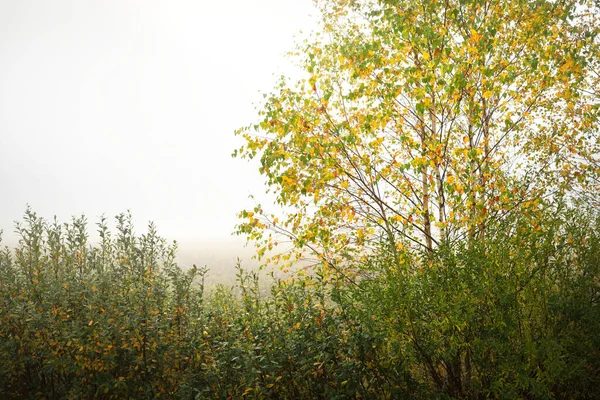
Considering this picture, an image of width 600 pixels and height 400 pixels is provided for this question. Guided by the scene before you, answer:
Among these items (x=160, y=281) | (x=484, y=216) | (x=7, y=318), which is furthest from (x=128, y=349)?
(x=484, y=216)

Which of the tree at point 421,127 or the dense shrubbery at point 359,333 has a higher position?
the tree at point 421,127

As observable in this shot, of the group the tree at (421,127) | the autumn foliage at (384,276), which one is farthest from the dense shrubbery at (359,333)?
the tree at (421,127)

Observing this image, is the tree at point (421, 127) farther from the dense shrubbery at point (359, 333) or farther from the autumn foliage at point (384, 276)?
the dense shrubbery at point (359, 333)

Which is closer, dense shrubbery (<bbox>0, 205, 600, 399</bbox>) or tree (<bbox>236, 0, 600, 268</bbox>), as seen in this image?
dense shrubbery (<bbox>0, 205, 600, 399</bbox>)

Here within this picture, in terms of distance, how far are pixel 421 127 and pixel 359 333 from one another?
377 cm

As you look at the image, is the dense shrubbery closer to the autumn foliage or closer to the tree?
the autumn foliage

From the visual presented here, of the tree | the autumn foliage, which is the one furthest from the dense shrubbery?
the tree

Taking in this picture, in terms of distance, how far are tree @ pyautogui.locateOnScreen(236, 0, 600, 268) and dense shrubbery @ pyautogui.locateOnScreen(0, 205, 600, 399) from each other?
24.6 inches

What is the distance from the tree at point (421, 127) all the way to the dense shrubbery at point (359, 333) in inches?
24.6

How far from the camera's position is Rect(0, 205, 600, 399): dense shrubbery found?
3.93 m

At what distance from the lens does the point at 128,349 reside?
16.6ft

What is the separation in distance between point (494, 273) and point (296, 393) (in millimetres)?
3151

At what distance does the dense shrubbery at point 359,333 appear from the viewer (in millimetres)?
3934

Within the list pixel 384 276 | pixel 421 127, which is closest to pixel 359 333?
pixel 384 276
